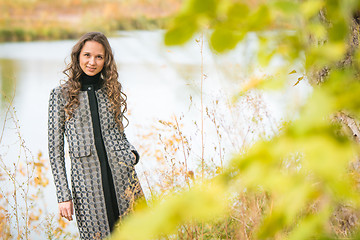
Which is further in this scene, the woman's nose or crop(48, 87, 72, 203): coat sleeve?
the woman's nose

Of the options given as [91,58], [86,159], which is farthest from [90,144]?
[91,58]

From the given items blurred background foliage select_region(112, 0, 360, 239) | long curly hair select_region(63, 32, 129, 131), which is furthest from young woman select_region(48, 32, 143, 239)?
blurred background foliage select_region(112, 0, 360, 239)

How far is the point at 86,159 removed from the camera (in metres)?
2.10

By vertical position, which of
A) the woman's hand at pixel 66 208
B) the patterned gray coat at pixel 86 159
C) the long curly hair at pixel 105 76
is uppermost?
the long curly hair at pixel 105 76

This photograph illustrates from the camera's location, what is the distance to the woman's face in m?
2.17

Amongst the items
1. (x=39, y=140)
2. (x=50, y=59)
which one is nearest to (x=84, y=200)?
(x=39, y=140)

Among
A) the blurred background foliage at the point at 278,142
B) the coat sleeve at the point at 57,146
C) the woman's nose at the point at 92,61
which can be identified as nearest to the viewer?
the blurred background foliage at the point at 278,142

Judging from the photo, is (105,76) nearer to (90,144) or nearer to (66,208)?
(90,144)

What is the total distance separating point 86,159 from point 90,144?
0.08 meters

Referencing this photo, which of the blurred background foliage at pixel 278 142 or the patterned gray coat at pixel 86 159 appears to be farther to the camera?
the patterned gray coat at pixel 86 159

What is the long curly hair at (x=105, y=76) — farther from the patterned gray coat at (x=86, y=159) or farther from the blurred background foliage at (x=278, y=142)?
the blurred background foliage at (x=278, y=142)

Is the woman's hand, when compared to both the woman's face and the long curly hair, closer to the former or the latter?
the long curly hair

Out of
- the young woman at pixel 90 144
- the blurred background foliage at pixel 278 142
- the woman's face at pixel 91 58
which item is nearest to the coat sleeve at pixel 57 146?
the young woman at pixel 90 144

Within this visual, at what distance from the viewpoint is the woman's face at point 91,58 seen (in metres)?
2.17
